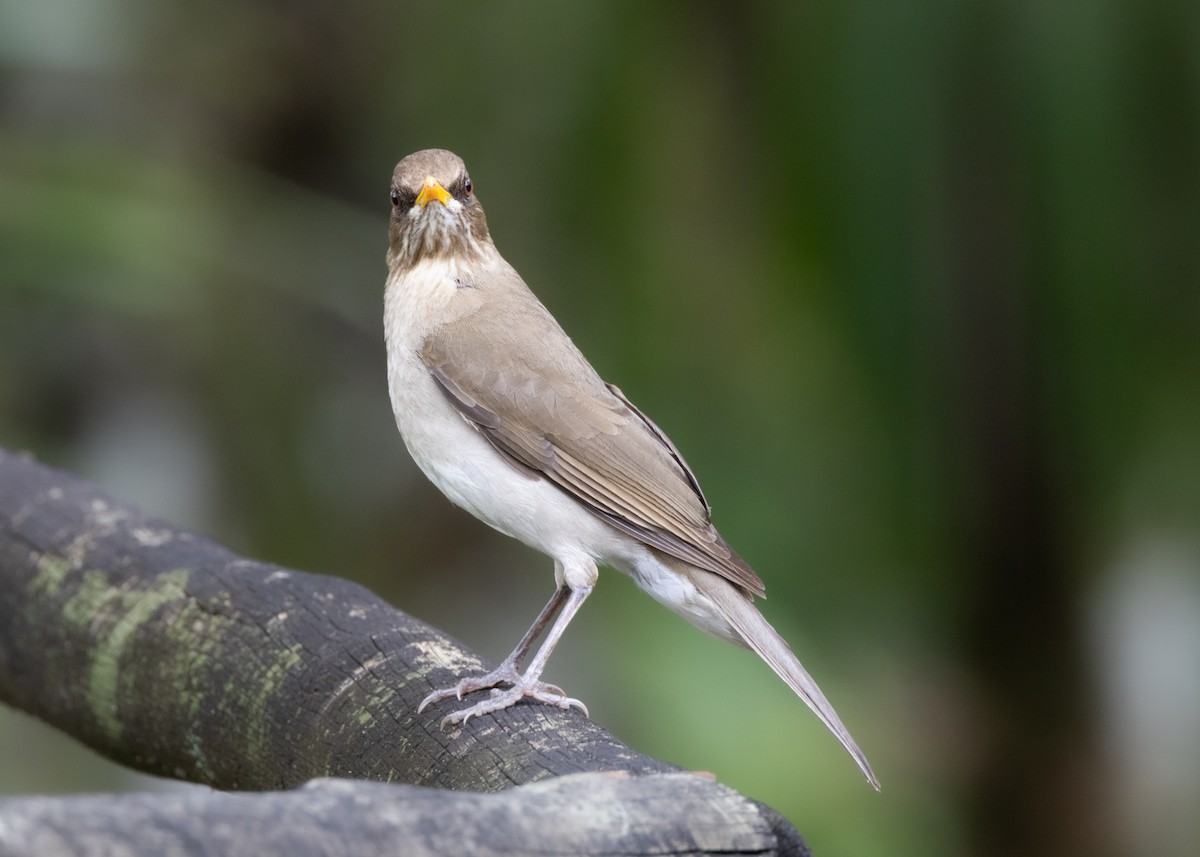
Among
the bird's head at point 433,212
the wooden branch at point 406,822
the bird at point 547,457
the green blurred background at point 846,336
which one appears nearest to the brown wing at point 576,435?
the bird at point 547,457

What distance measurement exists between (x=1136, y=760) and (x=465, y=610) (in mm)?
2907

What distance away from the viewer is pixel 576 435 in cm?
363

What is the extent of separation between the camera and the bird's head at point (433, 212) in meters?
3.90

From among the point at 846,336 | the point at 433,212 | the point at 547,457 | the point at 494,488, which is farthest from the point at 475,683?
the point at 846,336

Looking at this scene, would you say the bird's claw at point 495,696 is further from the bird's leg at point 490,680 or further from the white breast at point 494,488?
the white breast at point 494,488

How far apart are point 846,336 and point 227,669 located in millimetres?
2963

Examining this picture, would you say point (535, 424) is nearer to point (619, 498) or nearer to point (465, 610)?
→ point (619, 498)

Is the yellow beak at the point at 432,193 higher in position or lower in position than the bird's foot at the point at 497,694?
higher

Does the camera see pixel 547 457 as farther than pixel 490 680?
Yes

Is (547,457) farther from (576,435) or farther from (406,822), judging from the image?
(406,822)

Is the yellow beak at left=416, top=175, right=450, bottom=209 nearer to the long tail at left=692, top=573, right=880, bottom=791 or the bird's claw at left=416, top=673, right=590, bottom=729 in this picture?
the long tail at left=692, top=573, right=880, bottom=791

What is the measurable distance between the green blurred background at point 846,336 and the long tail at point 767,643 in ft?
5.46

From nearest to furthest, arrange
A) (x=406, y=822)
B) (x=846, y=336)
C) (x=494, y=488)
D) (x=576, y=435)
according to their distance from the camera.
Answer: (x=406, y=822), (x=494, y=488), (x=576, y=435), (x=846, y=336)

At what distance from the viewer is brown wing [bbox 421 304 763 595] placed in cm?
349
